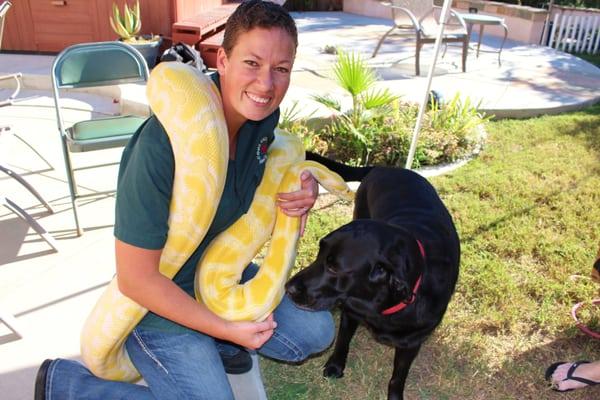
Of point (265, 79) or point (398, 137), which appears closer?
point (265, 79)

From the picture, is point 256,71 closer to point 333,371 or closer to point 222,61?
point 222,61

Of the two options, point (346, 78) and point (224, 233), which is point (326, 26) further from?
point (224, 233)

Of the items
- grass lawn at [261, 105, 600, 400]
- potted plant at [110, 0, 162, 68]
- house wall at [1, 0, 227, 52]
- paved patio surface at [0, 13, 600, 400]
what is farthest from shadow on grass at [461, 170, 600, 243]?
house wall at [1, 0, 227, 52]

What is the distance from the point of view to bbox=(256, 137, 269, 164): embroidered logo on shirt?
7.08ft

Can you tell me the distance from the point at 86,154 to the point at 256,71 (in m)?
3.75

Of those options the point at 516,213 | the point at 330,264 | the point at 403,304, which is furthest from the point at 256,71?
the point at 516,213

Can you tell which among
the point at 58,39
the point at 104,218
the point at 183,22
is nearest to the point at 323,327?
the point at 104,218

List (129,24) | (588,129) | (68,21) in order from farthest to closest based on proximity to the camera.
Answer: (68,21)
(129,24)
(588,129)

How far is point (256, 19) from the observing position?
5.75 ft

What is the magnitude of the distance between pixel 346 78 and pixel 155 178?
132 inches

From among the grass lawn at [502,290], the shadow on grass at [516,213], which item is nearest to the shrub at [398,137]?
the grass lawn at [502,290]

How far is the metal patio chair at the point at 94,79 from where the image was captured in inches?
146

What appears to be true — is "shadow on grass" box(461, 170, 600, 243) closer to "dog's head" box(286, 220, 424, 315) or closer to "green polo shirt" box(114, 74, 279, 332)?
"dog's head" box(286, 220, 424, 315)

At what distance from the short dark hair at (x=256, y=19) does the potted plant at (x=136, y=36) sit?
5.62 metres
